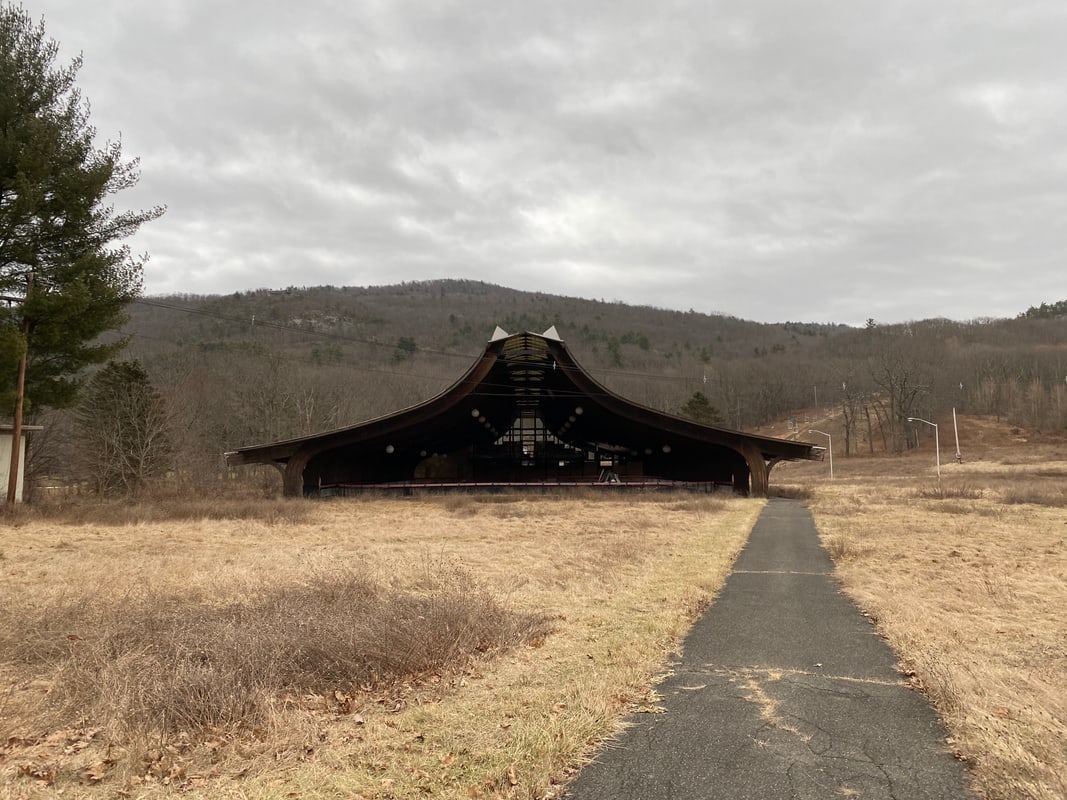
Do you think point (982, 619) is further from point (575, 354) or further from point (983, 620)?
point (575, 354)

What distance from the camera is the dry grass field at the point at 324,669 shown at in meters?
4.30

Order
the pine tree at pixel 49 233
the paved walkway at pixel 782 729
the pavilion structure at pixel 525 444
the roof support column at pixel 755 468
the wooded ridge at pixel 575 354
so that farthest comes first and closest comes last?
the wooded ridge at pixel 575 354, the roof support column at pixel 755 468, the pavilion structure at pixel 525 444, the pine tree at pixel 49 233, the paved walkway at pixel 782 729

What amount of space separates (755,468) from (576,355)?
193 feet

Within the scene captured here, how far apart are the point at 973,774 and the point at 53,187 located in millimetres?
24121

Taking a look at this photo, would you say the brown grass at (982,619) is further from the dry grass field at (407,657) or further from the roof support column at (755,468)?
the roof support column at (755,468)

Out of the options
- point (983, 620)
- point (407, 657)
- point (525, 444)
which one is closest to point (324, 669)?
point (407, 657)

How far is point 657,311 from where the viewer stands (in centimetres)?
14900

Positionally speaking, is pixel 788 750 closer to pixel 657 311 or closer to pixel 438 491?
pixel 438 491

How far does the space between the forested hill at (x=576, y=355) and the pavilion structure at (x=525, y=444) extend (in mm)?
7059

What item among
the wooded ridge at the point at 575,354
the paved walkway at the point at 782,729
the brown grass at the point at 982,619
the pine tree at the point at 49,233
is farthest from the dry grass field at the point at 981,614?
the wooded ridge at the point at 575,354

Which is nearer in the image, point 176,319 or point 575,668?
point 575,668

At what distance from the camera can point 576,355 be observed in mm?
93562

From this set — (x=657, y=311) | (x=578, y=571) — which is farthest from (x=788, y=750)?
(x=657, y=311)

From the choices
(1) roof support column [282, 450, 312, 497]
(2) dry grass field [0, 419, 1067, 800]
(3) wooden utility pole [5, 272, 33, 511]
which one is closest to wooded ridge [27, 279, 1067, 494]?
(1) roof support column [282, 450, 312, 497]
